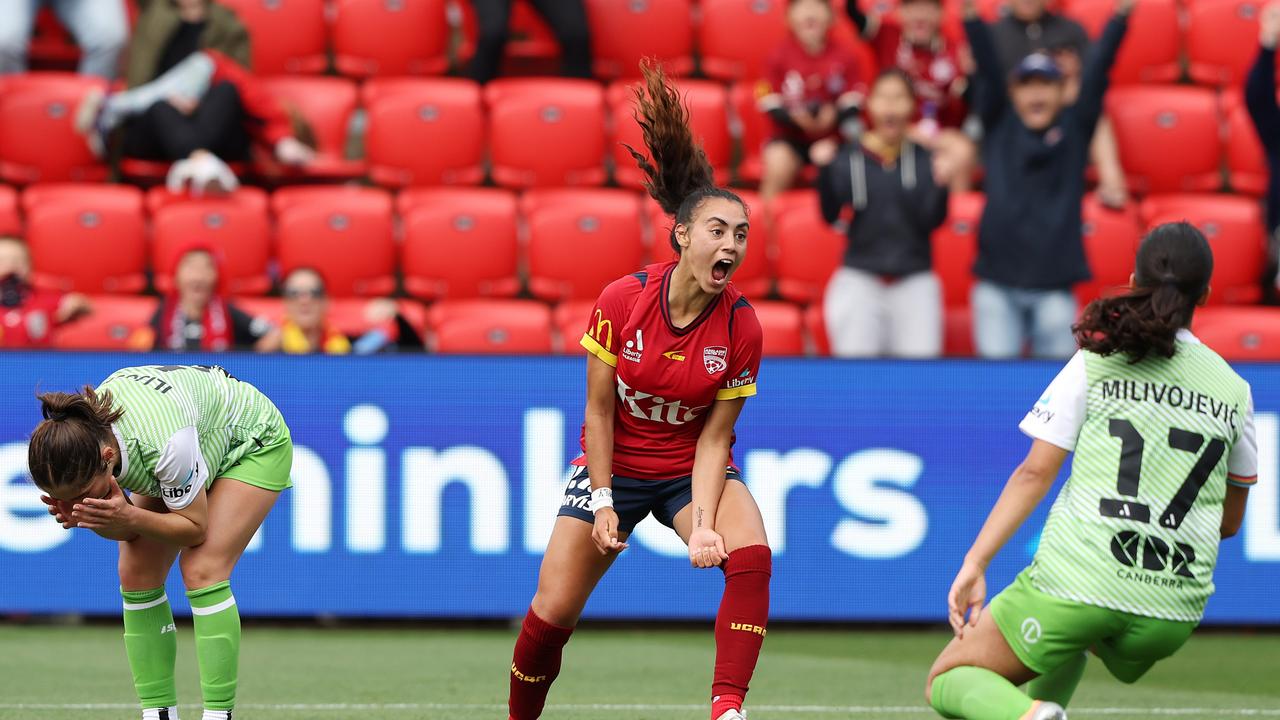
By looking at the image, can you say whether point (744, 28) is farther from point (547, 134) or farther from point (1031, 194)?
point (1031, 194)

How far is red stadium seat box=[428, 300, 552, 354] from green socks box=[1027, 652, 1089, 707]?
5081 millimetres

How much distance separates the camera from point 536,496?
792cm

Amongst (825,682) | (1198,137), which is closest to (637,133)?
(1198,137)

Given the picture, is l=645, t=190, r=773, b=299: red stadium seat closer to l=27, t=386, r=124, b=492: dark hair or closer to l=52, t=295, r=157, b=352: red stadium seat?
l=52, t=295, r=157, b=352: red stadium seat

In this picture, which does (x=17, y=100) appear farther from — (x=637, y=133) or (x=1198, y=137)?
(x=1198, y=137)

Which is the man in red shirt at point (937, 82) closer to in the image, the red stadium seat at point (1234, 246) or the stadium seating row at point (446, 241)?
the stadium seating row at point (446, 241)

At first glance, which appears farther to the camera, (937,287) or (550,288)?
(550,288)

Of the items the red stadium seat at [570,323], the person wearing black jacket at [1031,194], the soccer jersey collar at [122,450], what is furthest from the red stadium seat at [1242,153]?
the soccer jersey collar at [122,450]

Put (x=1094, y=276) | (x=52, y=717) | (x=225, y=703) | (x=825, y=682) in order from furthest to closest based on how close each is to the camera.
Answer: (x=1094, y=276)
(x=825, y=682)
(x=52, y=717)
(x=225, y=703)

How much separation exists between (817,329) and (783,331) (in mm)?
248

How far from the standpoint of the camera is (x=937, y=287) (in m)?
8.90

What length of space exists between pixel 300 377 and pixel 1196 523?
16.4 ft

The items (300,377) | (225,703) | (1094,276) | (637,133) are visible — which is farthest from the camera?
(637,133)

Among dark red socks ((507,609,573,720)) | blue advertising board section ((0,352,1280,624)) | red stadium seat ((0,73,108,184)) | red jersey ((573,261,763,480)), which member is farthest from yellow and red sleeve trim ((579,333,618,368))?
red stadium seat ((0,73,108,184))
